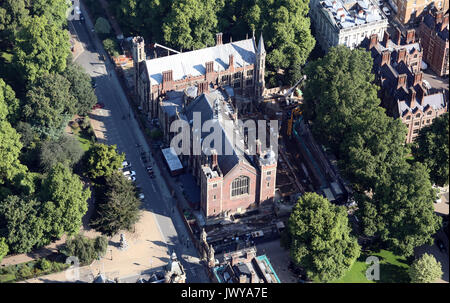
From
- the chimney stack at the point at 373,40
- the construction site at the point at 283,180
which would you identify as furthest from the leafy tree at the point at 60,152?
the chimney stack at the point at 373,40

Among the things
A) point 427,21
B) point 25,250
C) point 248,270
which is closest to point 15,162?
point 25,250

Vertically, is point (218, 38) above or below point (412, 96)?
above

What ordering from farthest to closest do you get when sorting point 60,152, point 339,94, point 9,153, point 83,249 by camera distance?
point 339,94
point 60,152
point 9,153
point 83,249

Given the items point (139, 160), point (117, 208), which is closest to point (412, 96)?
point (139, 160)

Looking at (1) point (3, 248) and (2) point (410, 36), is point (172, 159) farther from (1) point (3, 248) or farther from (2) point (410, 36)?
(2) point (410, 36)

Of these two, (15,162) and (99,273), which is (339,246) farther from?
(15,162)

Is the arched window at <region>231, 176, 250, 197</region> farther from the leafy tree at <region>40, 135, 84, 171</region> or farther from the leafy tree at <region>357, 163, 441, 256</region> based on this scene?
the leafy tree at <region>40, 135, 84, 171</region>

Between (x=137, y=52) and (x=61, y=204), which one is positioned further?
(x=137, y=52)

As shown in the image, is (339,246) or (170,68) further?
(170,68)
